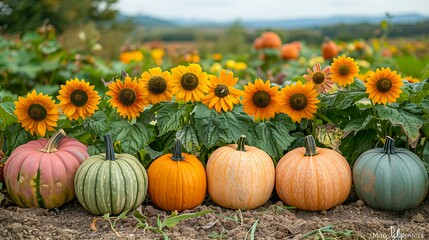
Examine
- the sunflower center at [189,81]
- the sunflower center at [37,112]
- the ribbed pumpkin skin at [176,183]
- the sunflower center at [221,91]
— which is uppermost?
the sunflower center at [189,81]

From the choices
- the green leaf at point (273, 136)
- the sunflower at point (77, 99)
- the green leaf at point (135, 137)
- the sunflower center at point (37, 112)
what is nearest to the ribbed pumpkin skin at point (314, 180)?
the green leaf at point (273, 136)

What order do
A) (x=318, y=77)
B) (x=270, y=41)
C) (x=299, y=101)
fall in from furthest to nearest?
1. (x=270, y=41)
2. (x=318, y=77)
3. (x=299, y=101)

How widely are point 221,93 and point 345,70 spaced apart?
76cm

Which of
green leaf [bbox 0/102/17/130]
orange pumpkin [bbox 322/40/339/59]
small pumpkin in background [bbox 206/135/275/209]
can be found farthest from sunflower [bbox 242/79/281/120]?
orange pumpkin [bbox 322/40/339/59]

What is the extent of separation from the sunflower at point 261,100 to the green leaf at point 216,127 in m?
0.11

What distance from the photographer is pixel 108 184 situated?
286cm

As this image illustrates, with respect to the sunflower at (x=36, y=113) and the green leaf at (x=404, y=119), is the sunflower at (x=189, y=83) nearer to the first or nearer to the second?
the sunflower at (x=36, y=113)

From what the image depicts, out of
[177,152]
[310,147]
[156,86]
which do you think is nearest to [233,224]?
[177,152]

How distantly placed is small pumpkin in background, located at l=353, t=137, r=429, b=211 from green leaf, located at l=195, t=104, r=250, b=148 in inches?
27.8

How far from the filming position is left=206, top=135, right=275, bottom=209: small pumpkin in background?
3004mm

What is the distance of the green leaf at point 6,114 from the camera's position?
3.20m

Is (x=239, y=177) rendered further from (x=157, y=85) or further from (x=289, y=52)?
(x=289, y=52)

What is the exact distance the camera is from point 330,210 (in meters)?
3.12

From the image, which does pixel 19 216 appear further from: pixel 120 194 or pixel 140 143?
pixel 140 143
